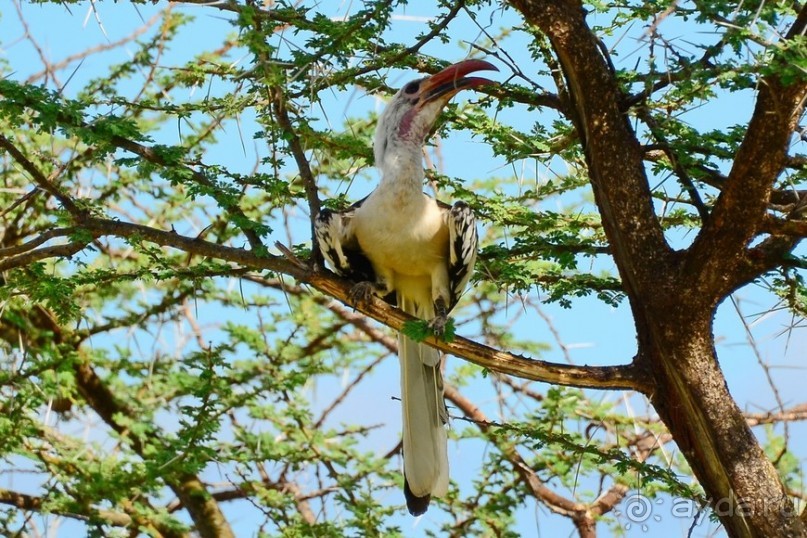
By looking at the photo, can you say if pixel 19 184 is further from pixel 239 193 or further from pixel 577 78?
pixel 577 78

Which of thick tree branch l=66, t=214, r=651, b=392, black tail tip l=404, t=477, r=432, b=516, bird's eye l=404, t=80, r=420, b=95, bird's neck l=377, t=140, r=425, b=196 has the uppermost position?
bird's eye l=404, t=80, r=420, b=95

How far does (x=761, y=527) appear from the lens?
3912 millimetres

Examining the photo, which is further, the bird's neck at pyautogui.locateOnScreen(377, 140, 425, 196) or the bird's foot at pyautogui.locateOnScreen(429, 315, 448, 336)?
the bird's neck at pyautogui.locateOnScreen(377, 140, 425, 196)

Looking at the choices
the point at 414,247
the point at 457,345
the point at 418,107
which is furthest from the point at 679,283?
the point at 418,107

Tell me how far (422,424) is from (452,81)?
1.64 metres

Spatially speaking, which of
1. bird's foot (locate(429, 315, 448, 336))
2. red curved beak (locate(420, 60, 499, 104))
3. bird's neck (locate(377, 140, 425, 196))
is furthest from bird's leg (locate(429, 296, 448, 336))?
red curved beak (locate(420, 60, 499, 104))

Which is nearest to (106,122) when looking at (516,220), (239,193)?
(239,193)

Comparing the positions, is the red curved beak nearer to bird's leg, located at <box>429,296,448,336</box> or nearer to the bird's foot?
bird's leg, located at <box>429,296,448,336</box>

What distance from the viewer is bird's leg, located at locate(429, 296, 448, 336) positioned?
13.6 ft

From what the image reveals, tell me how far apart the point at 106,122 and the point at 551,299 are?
210 cm

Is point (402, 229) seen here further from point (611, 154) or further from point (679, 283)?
point (679, 283)

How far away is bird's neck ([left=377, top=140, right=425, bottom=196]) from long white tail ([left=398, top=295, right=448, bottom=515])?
66cm

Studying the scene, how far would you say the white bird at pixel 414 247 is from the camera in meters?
4.61

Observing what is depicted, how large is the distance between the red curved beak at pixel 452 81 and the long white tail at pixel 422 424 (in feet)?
3.32
